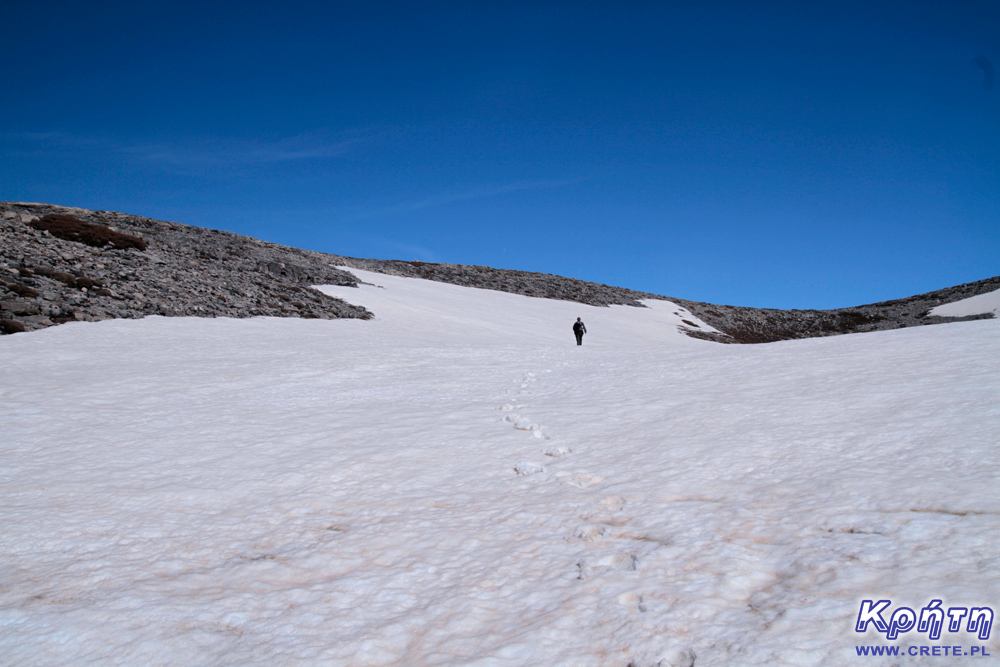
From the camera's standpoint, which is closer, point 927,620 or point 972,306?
point 927,620

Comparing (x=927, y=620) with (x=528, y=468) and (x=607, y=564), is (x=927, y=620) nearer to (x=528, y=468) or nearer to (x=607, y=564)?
(x=607, y=564)

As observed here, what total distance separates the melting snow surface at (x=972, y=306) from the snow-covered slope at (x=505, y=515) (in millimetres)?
51787

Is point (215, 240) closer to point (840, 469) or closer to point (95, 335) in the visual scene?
point (95, 335)

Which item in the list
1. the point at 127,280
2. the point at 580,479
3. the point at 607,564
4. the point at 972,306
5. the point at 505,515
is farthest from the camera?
the point at 972,306

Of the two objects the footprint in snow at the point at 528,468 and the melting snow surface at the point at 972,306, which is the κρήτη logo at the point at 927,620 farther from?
the melting snow surface at the point at 972,306

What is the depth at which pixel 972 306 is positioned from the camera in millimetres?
53281

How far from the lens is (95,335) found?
1778 cm

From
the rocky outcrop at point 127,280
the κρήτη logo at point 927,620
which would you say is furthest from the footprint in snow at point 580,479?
the rocky outcrop at point 127,280

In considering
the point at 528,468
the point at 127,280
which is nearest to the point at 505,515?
the point at 528,468

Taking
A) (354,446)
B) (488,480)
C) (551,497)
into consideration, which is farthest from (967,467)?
(354,446)

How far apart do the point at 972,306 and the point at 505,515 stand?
216 ft

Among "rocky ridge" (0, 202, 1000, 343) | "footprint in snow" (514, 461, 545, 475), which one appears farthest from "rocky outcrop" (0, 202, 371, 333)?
"footprint in snow" (514, 461, 545, 475)

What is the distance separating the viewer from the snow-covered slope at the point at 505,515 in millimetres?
3574

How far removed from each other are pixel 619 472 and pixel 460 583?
2.81m
